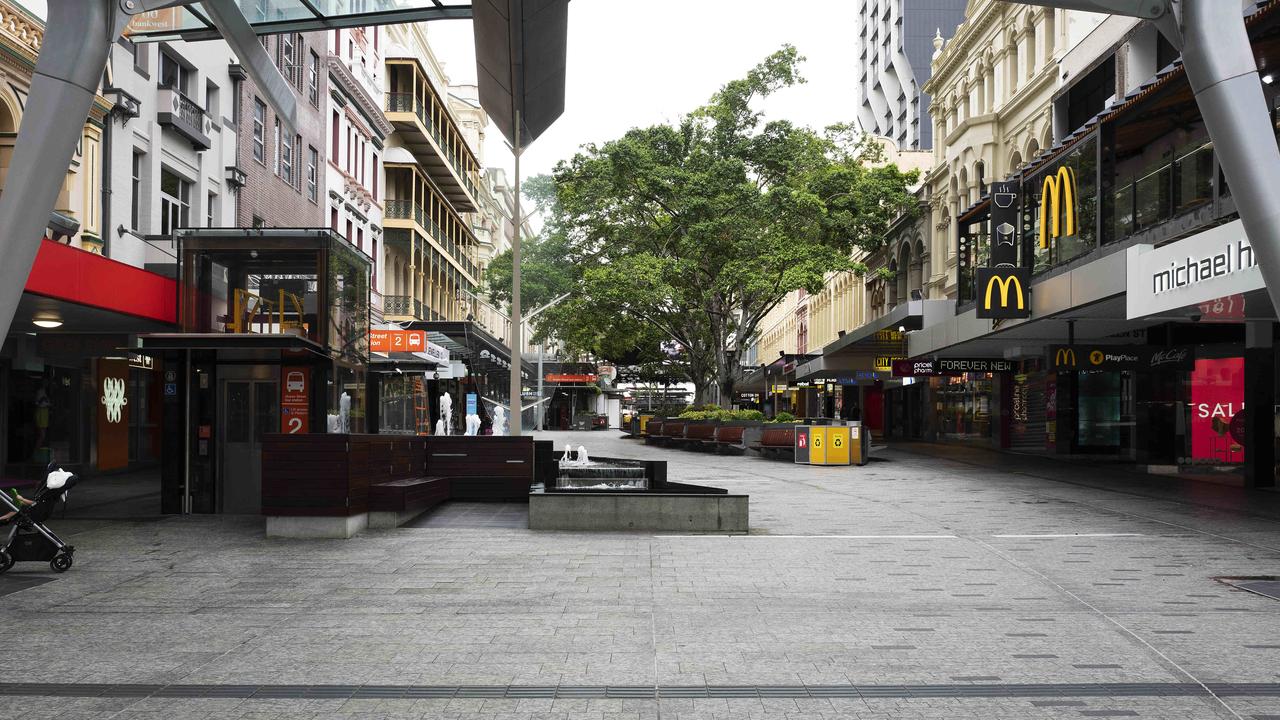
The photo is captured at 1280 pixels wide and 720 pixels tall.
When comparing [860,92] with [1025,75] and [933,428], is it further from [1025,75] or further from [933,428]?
[1025,75]

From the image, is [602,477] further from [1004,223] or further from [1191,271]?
[1004,223]

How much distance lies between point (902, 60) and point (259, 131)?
67695mm

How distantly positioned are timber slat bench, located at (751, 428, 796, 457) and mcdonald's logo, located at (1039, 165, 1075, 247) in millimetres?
9469

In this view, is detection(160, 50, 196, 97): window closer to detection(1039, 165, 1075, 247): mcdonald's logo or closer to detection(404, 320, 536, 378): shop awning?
detection(404, 320, 536, 378): shop awning

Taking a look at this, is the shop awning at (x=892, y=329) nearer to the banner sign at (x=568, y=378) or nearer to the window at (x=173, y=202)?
the window at (x=173, y=202)

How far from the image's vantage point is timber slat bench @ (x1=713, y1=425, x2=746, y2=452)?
35969 mm

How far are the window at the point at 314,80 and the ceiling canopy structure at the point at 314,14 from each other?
26.6m

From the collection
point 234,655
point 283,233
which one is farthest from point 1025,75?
point 234,655

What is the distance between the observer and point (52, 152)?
16.2 feet

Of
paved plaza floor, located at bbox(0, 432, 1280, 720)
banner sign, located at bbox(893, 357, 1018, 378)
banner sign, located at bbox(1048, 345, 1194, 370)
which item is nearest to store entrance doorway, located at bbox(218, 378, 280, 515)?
paved plaza floor, located at bbox(0, 432, 1280, 720)

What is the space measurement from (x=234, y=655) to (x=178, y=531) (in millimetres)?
7316

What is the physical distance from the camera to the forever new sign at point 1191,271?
12898 millimetres

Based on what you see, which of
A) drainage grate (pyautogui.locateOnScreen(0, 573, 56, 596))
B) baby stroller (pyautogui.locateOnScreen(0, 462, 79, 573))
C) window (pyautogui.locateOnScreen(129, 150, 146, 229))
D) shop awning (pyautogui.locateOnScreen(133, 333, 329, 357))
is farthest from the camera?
window (pyautogui.locateOnScreen(129, 150, 146, 229))

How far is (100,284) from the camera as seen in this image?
15078mm
